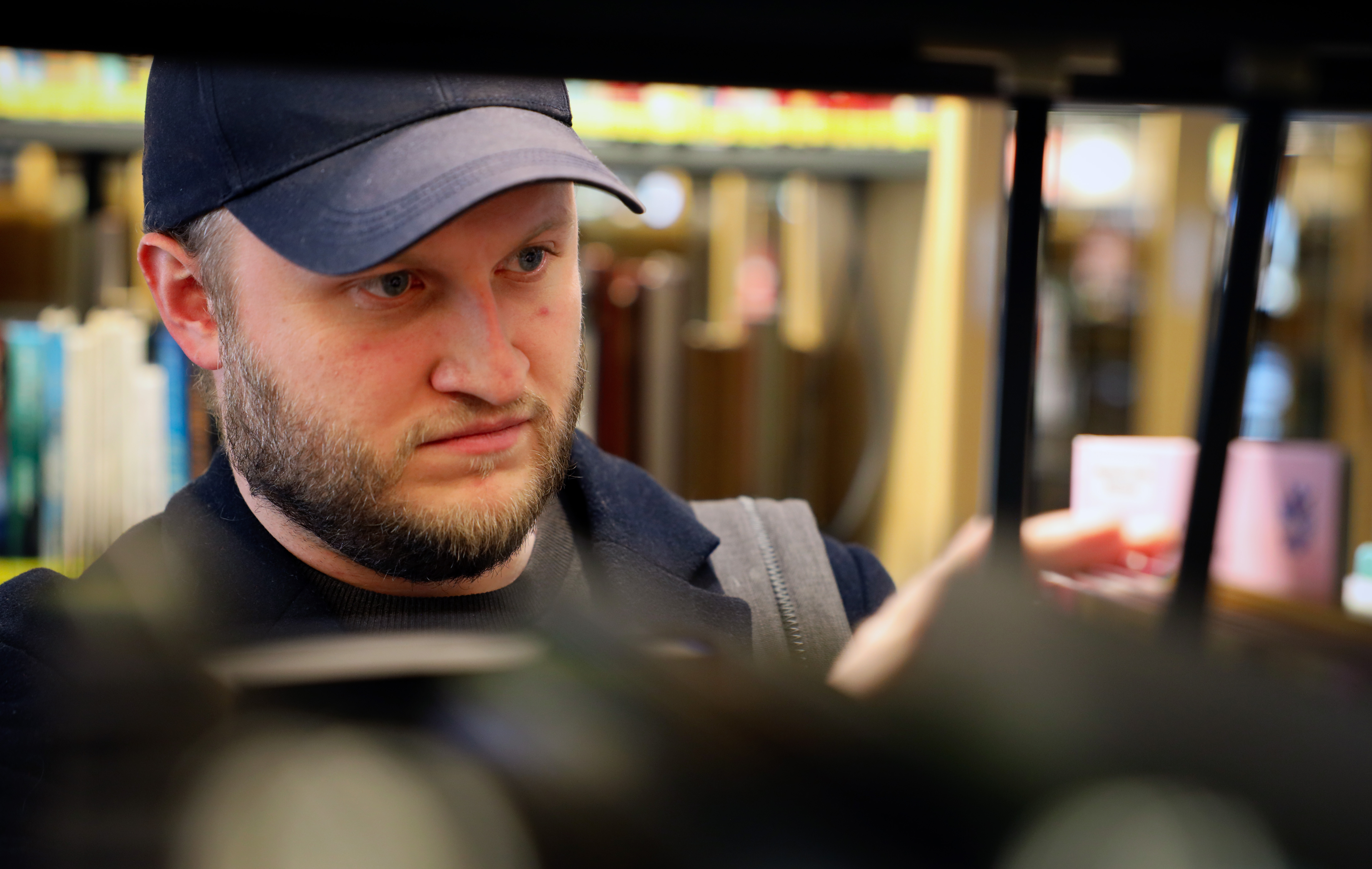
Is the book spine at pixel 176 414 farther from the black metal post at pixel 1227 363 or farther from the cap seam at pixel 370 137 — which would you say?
the black metal post at pixel 1227 363

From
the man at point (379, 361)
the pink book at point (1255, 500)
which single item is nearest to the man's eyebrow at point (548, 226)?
the man at point (379, 361)

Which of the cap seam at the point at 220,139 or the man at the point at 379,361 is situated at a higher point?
the cap seam at the point at 220,139

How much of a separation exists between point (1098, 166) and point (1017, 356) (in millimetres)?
1800

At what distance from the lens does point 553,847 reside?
0.81ft

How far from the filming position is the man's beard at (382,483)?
28.9 inches

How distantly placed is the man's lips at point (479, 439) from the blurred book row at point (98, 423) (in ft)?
2.62

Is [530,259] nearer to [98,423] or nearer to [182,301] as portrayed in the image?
[182,301]

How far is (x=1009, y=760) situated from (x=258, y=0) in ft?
0.80

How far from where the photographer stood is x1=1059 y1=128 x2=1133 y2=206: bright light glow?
1909 mm

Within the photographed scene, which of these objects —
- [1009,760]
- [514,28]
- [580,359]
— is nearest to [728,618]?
[580,359]

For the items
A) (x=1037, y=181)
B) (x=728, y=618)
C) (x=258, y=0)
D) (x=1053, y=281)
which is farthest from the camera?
(x=1053, y=281)

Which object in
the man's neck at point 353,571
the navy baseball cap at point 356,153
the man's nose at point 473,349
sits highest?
the navy baseball cap at point 356,153

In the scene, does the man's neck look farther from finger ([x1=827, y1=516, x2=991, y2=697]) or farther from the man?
finger ([x1=827, y1=516, x2=991, y2=697])

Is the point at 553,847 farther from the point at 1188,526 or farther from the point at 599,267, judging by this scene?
the point at 599,267
